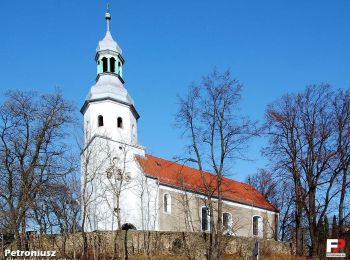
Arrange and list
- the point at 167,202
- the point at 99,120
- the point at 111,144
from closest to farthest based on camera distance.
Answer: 1. the point at 111,144
2. the point at 99,120
3. the point at 167,202

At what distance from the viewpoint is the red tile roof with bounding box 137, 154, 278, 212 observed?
132 feet

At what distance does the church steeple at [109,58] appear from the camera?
4134cm

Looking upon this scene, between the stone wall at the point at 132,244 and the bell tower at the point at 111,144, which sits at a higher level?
the bell tower at the point at 111,144

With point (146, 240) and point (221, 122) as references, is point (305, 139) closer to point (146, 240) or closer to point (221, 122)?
point (221, 122)

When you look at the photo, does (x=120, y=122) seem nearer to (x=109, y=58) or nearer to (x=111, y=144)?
(x=111, y=144)

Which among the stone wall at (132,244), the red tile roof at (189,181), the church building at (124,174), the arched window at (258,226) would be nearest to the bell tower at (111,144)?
the church building at (124,174)

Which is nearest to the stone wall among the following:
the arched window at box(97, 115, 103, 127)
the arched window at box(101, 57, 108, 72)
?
the arched window at box(97, 115, 103, 127)

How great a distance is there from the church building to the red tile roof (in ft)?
0.32

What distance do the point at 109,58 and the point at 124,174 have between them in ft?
32.5

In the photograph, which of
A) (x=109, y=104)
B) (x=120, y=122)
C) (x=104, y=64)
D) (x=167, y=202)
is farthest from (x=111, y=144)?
(x=104, y=64)

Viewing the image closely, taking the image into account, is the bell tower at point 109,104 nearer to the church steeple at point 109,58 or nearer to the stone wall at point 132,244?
the church steeple at point 109,58

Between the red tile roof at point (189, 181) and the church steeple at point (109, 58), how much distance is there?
758 cm

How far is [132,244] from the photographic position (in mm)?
32750

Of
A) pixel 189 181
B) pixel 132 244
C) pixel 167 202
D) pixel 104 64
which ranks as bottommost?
pixel 132 244
